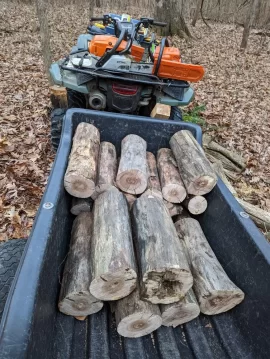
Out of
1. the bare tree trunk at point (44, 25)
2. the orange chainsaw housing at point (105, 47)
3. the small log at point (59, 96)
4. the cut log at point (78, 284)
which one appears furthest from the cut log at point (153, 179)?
the bare tree trunk at point (44, 25)

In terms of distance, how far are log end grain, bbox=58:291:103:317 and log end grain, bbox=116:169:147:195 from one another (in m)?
0.96

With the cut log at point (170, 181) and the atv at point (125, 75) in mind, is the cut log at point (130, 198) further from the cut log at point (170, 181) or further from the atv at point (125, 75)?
the atv at point (125, 75)

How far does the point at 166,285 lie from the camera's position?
183cm

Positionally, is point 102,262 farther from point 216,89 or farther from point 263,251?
point 216,89

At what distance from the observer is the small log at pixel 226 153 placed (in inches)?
180

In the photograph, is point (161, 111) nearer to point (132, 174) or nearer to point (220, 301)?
point (132, 174)

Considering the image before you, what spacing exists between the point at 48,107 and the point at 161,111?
93.1 inches

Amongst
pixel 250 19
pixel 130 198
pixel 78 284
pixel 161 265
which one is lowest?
pixel 78 284

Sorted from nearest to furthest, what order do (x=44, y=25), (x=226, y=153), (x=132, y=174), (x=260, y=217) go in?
1. (x=132, y=174)
2. (x=260, y=217)
3. (x=226, y=153)
4. (x=44, y=25)

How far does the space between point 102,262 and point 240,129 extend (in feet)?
14.8

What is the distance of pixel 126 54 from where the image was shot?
364 centimetres

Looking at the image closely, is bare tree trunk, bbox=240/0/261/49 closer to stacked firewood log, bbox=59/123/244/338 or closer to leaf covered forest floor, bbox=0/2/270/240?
leaf covered forest floor, bbox=0/2/270/240

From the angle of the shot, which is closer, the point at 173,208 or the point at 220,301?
the point at 220,301

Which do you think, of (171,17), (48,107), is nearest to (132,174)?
(48,107)
